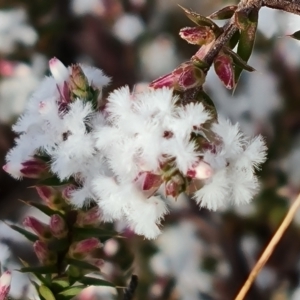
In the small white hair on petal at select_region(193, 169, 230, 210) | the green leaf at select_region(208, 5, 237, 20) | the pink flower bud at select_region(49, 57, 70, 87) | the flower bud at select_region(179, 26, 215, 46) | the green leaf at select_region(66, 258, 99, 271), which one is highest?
the green leaf at select_region(208, 5, 237, 20)

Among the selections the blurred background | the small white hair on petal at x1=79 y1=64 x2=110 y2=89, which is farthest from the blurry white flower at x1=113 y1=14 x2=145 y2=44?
the small white hair on petal at x1=79 y1=64 x2=110 y2=89

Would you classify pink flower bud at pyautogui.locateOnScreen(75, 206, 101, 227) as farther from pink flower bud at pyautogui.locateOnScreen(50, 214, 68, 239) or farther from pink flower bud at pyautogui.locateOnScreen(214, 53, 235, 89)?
pink flower bud at pyautogui.locateOnScreen(214, 53, 235, 89)

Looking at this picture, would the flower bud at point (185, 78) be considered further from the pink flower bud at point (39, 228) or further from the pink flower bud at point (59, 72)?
the pink flower bud at point (39, 228)

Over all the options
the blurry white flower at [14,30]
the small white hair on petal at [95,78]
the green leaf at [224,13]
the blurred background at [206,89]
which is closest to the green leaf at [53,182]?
the small white hair on petal at [95,78]

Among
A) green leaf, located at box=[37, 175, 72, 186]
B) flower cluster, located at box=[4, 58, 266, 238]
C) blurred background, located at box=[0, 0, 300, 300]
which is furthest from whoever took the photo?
blurred background, located at box=[0, 0, 300, 300]

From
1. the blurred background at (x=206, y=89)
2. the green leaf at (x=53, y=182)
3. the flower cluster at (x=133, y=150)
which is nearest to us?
the flower cluster at (x=133, y=150)

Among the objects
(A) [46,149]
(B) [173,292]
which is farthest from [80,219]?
(B) [173,292]

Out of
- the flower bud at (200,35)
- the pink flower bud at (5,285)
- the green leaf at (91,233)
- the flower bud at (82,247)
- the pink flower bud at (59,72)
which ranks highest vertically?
the flower bud at (200,35)
